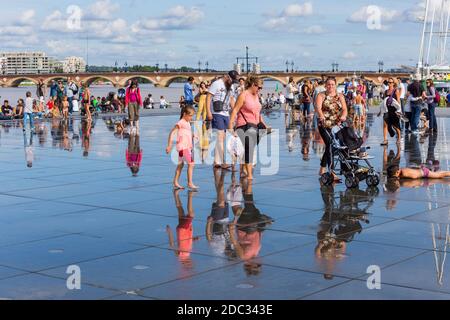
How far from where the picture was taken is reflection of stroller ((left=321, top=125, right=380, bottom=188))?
484 inches

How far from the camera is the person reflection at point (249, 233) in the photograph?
758 centimetres

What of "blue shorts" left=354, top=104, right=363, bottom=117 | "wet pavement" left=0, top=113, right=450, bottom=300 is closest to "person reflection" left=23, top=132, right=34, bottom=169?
"wet pavement" left=0, top=113, right=450, bottom=300

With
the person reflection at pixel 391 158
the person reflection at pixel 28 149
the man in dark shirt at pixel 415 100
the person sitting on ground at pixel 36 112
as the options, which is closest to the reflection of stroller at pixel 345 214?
the person reflection at pixel 391 158

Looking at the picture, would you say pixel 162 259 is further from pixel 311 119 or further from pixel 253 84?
pixel 311 119

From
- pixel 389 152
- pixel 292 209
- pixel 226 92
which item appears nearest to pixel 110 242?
pixel 292 209

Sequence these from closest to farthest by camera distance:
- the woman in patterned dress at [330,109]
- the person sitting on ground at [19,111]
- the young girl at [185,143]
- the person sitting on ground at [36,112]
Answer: the young girl at [185,143]
the woman in patterned dress at [330,109]
the person sitting on ground at [36,112]
the person sitting on ground at [19,111]

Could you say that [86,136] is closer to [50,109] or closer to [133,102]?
[133,102]

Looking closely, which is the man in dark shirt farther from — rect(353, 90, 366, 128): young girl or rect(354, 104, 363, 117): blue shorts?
rect(354, 104, 363, 117): blue shorts

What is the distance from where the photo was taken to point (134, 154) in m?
17.6

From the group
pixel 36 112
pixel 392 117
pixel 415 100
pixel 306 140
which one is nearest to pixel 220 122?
pixel 392 117

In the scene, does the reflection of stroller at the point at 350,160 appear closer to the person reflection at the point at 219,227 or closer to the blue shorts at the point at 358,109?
the person reflection at the point at 219,227

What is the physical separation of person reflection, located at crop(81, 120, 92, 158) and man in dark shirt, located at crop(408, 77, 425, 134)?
29.5 feet

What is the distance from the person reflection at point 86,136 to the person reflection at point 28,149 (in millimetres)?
1118

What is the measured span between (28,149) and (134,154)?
9.07 feet
